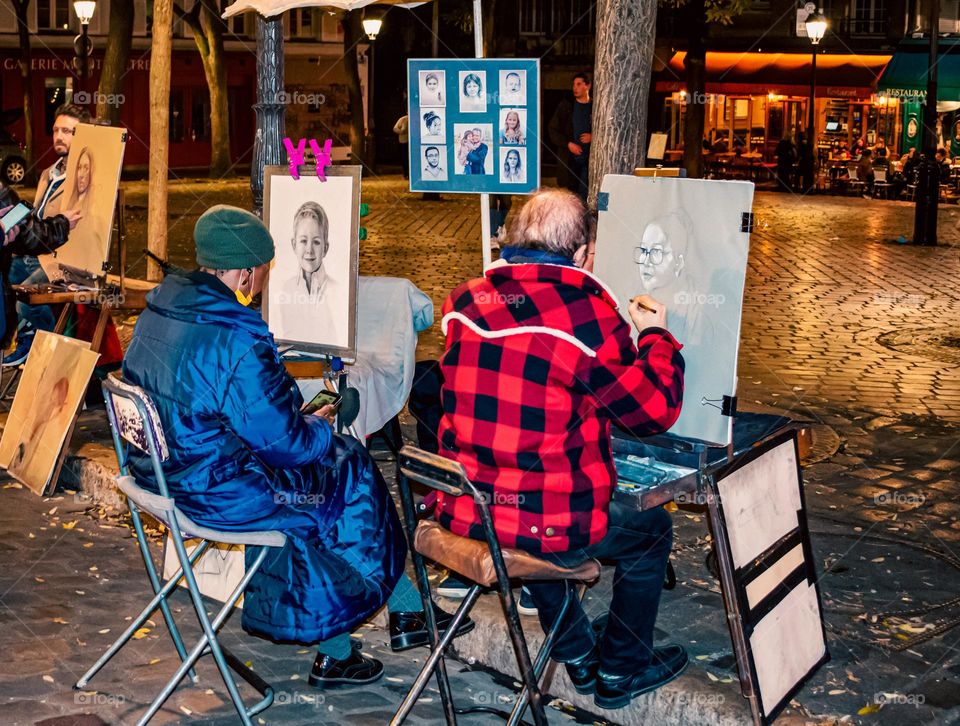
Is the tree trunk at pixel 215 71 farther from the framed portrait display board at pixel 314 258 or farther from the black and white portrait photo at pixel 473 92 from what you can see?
the framed portrait display board at pixel 314 258

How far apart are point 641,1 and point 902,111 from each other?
30.8 m

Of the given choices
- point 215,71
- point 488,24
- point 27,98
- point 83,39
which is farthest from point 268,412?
point 27,98

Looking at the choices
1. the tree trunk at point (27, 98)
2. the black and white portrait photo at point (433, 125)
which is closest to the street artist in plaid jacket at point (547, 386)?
the black and white portrait photo at point (433, 125)

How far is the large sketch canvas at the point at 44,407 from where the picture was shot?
6801 millimetres

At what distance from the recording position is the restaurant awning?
117 ft

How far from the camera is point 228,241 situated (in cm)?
441

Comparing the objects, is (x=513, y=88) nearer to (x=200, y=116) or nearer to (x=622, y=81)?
(x=622, y=81)

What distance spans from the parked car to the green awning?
21.0 metres

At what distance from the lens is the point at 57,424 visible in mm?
6898

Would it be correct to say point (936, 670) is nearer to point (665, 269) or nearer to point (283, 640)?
point (665, 269)

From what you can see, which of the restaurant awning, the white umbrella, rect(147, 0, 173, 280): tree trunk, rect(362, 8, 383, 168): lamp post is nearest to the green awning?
the restaurant awning

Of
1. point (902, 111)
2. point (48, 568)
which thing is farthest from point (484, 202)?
point (902, 111)

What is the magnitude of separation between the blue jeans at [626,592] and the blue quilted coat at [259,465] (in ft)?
2.07

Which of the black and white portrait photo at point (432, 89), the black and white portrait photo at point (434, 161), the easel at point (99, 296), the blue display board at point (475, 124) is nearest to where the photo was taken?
the blue display board at point (475, 124)
